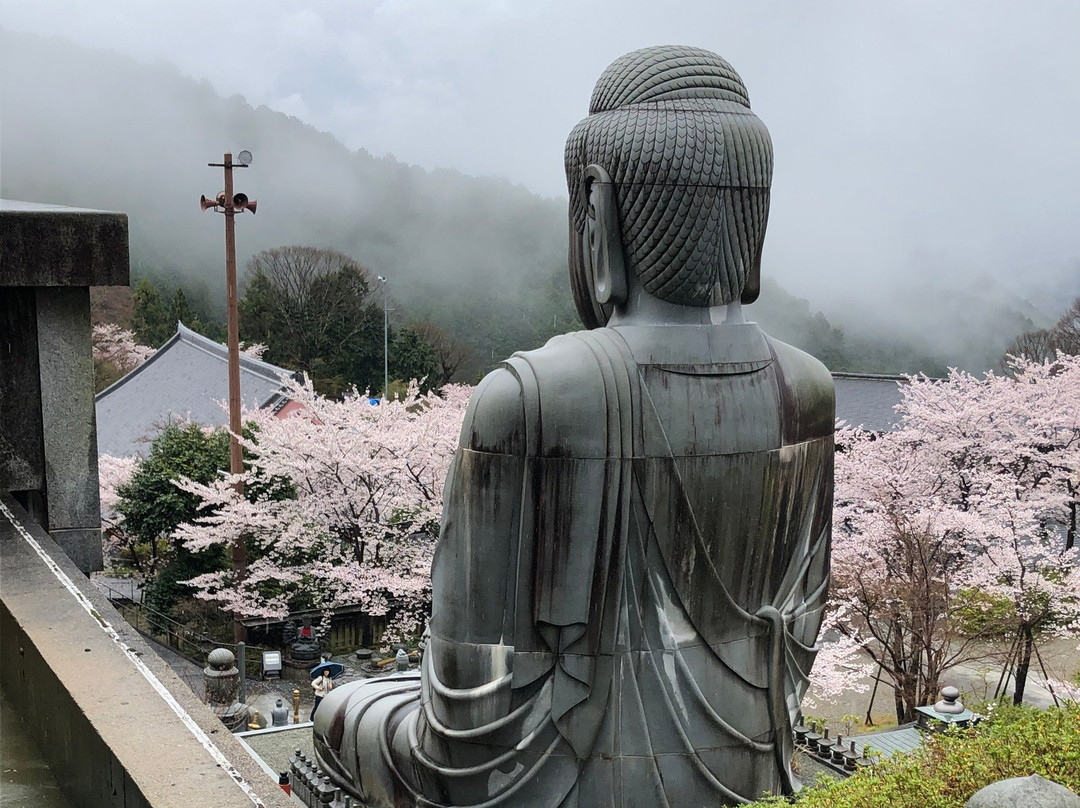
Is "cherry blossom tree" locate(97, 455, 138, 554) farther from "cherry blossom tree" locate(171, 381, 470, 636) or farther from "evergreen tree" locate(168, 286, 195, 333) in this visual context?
"evergreen tree" locate(168, 286, 195, 333)

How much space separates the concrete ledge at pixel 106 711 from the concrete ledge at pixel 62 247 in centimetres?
Answer: 139

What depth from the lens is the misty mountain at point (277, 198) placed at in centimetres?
6731

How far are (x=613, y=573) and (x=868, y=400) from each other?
1083 inches

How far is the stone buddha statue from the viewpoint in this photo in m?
4.66

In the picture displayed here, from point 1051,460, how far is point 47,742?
19.2 metres

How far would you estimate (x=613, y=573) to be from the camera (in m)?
4.70

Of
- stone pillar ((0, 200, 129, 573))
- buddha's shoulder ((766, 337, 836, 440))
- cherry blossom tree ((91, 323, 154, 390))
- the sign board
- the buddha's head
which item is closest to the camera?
the buddha's head

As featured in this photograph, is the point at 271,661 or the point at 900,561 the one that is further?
the point at 900,561

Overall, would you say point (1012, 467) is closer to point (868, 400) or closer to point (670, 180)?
point (868, 400)

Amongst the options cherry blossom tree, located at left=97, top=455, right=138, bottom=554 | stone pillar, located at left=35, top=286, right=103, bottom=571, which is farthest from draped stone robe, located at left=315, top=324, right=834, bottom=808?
cherry blossom tree, located at left=97, top=455, right=138, bottom=554

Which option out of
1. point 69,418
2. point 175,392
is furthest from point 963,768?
point 175,392

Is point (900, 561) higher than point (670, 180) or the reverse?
the reverse

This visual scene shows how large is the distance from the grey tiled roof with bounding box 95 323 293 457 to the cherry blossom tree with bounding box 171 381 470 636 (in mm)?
9697

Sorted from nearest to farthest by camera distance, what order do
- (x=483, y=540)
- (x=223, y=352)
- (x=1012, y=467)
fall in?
(x=483, y=540) → (x=1012, y=467) → (x=223, y=352)
